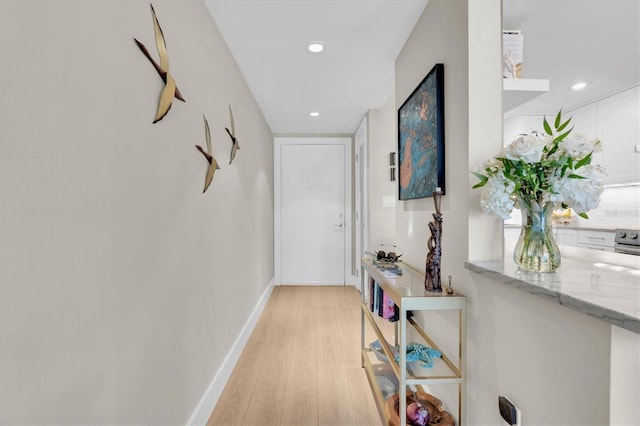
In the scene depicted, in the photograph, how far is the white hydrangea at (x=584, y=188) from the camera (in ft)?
3.27

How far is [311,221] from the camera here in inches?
188

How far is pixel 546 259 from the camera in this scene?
42.9 inches

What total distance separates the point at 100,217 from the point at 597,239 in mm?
3631

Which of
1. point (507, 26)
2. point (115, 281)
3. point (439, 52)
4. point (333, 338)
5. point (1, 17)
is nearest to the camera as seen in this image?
point (1, 17)

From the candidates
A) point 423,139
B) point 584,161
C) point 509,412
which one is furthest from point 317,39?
point 509,412

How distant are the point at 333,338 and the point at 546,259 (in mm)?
2093

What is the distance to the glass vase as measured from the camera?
1089 millimetres

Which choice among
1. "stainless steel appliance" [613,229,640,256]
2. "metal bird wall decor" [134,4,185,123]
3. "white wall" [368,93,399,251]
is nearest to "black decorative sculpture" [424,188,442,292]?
"metal bird wall decor" [134,4,185,123]

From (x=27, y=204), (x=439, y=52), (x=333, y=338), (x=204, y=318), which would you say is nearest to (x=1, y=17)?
(x=27, y=204)

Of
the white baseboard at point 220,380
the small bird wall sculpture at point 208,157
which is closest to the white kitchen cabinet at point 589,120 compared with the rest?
the small bird wall sculpture at point 208,157

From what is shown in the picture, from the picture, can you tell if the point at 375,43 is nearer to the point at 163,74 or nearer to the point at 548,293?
the point at 163,74

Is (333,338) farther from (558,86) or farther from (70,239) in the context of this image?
(558,86)

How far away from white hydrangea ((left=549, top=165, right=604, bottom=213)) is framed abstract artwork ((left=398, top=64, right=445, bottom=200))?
1.90 feet

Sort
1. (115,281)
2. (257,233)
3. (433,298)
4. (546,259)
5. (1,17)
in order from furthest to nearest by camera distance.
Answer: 1. (257,233)
2. (433,298)
3. (546,259)
4. (115,281)
5. (1,17)
